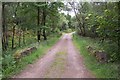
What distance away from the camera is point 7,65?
1441 centimetres

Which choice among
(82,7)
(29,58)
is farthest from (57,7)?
(29,58)

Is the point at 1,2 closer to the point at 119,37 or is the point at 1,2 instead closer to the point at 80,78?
the point at 80,78

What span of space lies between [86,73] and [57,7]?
20.6m

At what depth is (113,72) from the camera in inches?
512

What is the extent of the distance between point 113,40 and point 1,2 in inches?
532

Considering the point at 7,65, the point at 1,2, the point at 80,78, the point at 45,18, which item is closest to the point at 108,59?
the point at 80,78

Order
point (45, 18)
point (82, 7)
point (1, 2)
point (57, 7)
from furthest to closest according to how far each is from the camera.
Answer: point (82, 7)
point (45, 18)
point (57, 7)
point (1, 2)

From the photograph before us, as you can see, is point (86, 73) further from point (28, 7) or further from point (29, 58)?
point (28, 7)

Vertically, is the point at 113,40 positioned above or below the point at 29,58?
above

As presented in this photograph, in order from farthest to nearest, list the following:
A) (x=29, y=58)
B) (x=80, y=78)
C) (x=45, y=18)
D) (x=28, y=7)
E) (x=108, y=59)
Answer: (x=45, y=18)
(x=28, y=7)
(x=29, y=58)
(x=108, y=59)
(x=80, y=78)

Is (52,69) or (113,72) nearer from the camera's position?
(113,72)

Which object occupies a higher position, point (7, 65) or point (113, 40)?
point (113, 40)

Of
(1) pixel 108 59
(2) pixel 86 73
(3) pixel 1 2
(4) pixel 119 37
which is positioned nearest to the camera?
(4) pixel 119 37

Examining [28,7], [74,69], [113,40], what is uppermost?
[28,7]
